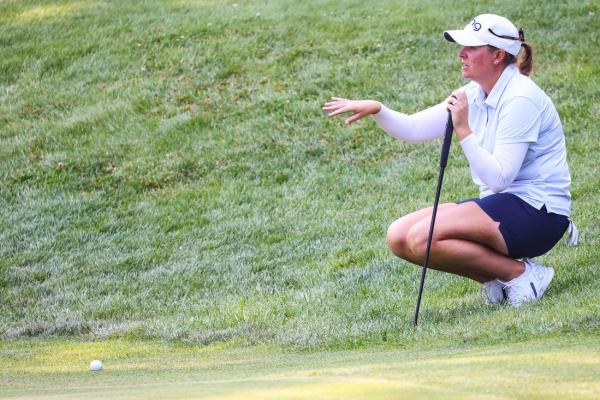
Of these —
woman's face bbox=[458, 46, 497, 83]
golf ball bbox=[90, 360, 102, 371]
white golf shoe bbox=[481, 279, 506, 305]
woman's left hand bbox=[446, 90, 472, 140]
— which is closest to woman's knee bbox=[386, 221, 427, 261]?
white golf shoe bbox=[481, 279, 506, 305]

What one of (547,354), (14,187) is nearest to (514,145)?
(547,354)

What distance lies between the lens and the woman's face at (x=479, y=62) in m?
6.30

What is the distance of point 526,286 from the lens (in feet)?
21.2

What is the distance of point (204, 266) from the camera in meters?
9.91

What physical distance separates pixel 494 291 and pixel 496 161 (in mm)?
1090

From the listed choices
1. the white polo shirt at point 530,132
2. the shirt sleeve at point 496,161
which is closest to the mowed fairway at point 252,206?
the white polo shirt at point 530,132

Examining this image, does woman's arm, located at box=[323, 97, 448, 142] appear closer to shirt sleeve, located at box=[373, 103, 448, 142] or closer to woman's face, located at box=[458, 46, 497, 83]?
shirt sleeve, located at box=[373, 103, 448, 142]

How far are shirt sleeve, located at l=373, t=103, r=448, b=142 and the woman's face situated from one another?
0.40 m

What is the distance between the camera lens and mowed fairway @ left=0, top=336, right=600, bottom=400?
11.9ft

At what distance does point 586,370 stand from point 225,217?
7514mm

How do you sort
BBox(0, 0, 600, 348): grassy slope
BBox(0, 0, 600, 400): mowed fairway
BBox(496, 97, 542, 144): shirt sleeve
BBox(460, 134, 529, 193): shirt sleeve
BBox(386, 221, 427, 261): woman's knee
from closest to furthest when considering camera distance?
BBox(0, 0, 600, 400): mowed fairway → BBox(460, 134, 529, 193): shirt sleeve → BBox(496, 97, 542, 144): shirt sleeve → BBox(386, 221, 427, 261): woman's knee → BBox(0, 0, 600, 348): grassy slope

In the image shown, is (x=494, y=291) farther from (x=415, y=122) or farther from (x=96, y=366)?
(x=96, y=366)

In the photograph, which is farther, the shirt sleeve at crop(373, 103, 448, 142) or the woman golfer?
the shirt sleeve at crop(373, 103, 448, 142)

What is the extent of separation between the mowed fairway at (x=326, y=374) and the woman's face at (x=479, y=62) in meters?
1.72
